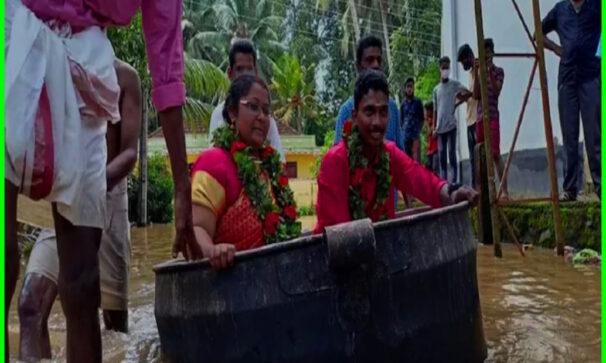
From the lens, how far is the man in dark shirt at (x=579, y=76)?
225 inches

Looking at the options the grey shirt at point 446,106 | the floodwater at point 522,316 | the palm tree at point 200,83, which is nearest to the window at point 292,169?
the palm tree at point 200,83

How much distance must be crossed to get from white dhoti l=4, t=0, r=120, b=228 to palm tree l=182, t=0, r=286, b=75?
95.6ft

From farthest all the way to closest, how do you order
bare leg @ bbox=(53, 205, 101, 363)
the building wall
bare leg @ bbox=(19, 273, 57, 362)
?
the building wall, bare leg @ bbox=(19, 273, 57, 362), bare leg @ bbox=(53, 205, 101, 363)

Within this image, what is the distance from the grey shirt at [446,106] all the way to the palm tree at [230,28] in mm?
21420

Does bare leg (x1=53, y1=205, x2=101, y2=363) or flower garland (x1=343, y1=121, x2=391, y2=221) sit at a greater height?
flower garland (x1=343, y1=121, x2=391, y2=221)

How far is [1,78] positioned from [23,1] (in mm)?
558

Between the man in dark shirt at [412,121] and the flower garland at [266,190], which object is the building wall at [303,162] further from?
the flower garland at [266,190]

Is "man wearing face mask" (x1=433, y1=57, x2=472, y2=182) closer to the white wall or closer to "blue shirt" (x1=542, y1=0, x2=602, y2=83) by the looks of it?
the white wall

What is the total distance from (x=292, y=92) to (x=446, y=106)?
2299 cm

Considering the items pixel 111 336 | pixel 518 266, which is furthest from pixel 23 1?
pixel 518 266

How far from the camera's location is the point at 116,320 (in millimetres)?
3830

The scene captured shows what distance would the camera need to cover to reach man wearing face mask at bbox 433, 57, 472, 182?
10.4 metres

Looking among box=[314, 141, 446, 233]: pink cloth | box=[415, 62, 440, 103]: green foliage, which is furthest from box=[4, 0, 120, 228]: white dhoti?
box=[415, 62, 440, 103]: green foliage

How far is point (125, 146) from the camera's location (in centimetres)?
346
